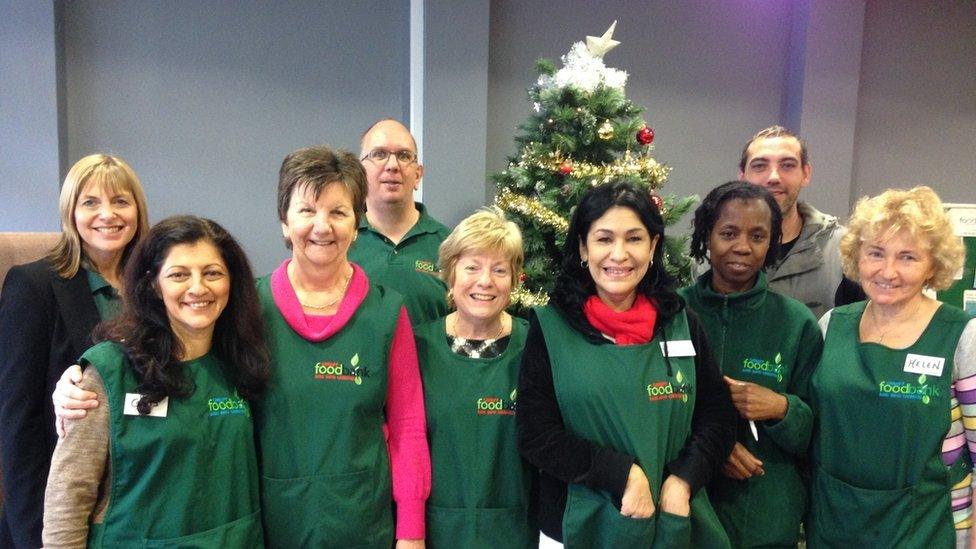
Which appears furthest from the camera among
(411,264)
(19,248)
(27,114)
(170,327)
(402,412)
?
(27,114)

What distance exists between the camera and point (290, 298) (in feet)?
5.63

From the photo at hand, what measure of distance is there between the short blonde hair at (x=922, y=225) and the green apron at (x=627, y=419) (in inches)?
26.3

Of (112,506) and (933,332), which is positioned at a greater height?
(933,332)

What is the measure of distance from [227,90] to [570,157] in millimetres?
2137

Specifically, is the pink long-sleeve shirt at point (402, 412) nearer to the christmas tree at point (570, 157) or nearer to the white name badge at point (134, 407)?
the white name badge at point (134, 407)

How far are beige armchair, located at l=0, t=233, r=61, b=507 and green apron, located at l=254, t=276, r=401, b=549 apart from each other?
5.84 ft

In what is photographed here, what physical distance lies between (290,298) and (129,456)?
515 mm

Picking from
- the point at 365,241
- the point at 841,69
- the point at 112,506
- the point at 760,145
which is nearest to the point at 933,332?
the point at 760,145

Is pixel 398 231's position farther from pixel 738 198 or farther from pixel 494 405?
pixel 738 198

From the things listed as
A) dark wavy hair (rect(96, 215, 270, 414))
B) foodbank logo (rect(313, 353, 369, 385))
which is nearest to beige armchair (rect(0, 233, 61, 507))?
dark wavy hair (rect(96, 215, 270, 414))

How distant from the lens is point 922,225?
1.77 meters

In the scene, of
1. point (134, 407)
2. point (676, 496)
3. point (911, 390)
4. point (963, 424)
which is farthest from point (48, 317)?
point (963, 424)

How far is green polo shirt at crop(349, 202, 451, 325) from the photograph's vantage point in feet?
8.09

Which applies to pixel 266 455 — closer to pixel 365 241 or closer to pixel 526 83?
pixel 365 241
